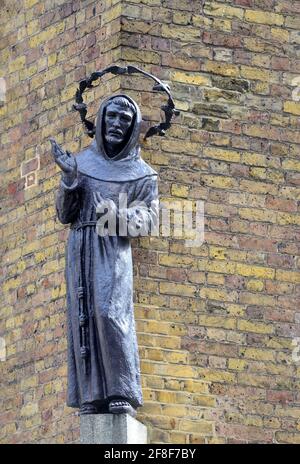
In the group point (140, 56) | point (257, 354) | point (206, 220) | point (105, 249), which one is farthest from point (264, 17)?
point (105, 249)

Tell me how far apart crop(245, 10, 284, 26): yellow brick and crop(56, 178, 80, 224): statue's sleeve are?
9.76 ft

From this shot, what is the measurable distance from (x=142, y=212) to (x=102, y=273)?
1.87 ft

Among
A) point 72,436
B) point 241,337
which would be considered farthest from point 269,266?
point 72,436

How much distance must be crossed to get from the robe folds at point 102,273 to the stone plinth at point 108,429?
160 mm

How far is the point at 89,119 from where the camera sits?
23359mm

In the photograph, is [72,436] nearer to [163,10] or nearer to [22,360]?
[22,360]

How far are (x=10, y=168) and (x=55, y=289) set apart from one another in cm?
140

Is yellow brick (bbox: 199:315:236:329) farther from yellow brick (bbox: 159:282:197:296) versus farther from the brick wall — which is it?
yellow brick (bbox: 159:282:197:296)

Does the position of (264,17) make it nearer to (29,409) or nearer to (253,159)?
(253,159)

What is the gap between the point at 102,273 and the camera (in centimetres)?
2125

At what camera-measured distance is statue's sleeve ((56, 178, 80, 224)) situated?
21.4m

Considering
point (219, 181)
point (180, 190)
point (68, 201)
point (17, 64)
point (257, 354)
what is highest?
point (17, 64)

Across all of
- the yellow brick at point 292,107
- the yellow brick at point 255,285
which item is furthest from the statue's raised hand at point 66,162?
the yellow brick at point 292,107

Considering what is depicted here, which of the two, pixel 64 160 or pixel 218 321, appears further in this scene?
pixel 218 321
